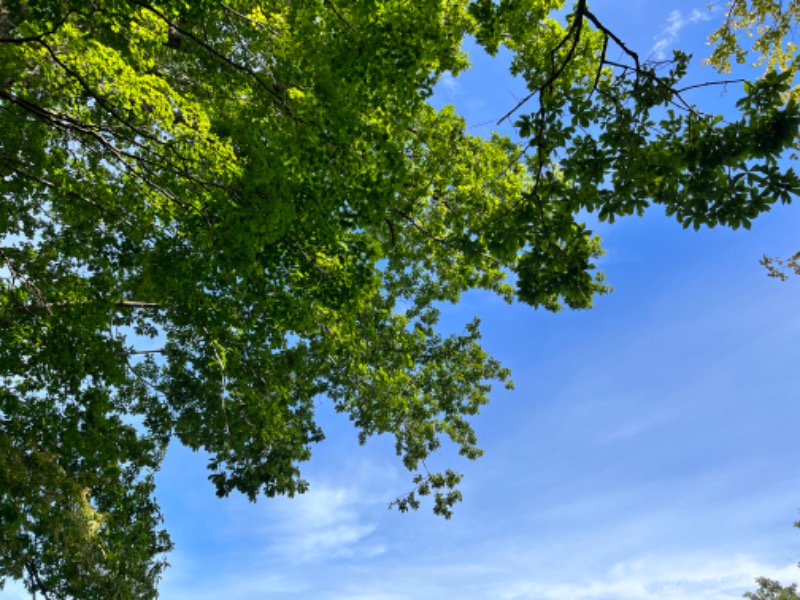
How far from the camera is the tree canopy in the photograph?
5672 mm

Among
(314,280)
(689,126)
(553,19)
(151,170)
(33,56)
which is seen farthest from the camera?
(553,19)

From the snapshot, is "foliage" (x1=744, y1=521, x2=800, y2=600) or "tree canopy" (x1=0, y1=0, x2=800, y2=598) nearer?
"tree canopy" (x1=0, y1=0, x2=800, y2=598)

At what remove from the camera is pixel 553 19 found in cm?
1259

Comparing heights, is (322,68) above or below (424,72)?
below

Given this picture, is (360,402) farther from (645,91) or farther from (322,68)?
(645,91)

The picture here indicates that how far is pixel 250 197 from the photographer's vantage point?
783 cm

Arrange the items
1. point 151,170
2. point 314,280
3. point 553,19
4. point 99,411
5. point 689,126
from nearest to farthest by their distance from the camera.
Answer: point 689,126 < point 151,170 < point 314,280 < point 99,411 < point 553,19

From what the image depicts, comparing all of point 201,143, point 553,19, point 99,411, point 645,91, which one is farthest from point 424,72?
point 99,411

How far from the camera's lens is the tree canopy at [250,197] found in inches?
223

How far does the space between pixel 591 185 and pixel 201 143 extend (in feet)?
18.4

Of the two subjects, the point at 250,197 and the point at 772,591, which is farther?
the point at 772,591

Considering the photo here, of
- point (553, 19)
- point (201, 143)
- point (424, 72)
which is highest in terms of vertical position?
point (553, 19)

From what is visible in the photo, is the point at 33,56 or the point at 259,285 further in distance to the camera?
the point at 259,285

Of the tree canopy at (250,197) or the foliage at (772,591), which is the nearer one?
the tree canopy at (250,197)
